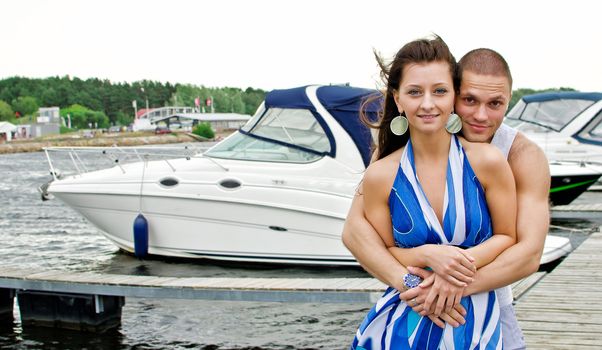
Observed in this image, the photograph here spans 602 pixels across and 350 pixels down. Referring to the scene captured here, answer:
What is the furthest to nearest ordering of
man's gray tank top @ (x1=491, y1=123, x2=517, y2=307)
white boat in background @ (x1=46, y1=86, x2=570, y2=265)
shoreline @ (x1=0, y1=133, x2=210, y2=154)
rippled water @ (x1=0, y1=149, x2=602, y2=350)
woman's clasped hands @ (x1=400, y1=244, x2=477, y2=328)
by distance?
shoreline @ (x1=0, y1=133, x2=210, y2=154)
white boat in background @ (x1=46, y1=86, x2=570, y2=265)
rippled water @ (x1=0, y1=149, x2=602, y2=350)
man's gray tank top @ (x1=491, y1=123, x2=517, y2=307)
woman's clasped hands @ (x1=400, y1=244, x2=477, y2=328)

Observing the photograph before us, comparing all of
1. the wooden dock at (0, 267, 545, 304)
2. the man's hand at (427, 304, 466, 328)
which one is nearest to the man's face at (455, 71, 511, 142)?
the man's hand at (427, 304, 466, 328)

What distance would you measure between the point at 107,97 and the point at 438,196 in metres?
176

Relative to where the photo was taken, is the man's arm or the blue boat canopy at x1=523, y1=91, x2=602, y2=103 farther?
the blue boat canopy at x1=523, y1=91, x2=602, y2=103

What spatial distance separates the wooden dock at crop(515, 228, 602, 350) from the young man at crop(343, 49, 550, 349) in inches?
111

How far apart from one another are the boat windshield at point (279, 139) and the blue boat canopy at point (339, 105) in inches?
3.5

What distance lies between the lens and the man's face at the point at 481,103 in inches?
94.2

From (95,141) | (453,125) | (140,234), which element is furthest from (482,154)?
(95,141)

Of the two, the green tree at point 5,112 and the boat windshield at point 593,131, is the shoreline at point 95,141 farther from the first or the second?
the boat windshield at point 593,131

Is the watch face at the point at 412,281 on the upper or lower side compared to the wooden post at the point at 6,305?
upper

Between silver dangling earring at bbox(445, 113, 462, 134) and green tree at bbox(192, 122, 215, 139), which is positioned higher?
silver dangling earring at bbox(445, 113, 462, 134)

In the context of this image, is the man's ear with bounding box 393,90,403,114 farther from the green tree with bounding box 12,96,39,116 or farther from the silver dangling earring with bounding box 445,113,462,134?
the green tree with bounding box 12,96,39,116

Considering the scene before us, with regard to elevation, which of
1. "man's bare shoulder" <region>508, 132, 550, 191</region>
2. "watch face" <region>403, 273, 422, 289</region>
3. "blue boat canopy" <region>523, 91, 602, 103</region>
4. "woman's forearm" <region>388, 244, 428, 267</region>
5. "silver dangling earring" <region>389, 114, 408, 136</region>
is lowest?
"watch face" <region>403, 273, 422, 289</region>

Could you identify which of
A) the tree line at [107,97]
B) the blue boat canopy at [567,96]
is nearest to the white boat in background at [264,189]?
the blue boat canopy at [567,96]

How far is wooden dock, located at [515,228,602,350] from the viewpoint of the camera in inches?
198
